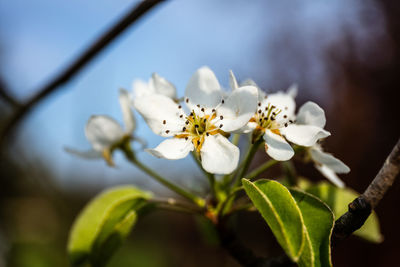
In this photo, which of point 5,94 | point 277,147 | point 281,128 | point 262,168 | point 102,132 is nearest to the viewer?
point 277,147

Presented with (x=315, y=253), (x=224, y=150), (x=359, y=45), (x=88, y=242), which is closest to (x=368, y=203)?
(x=315, y=253)

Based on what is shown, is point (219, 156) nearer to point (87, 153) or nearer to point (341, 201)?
point (341, 201)

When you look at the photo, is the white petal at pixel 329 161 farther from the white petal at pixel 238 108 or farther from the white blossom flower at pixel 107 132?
the white blossom flower at pixel 107 132

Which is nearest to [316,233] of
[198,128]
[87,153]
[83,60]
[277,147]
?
[277,147]

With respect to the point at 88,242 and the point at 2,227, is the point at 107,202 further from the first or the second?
the point at 2,227

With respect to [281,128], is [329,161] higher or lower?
lower

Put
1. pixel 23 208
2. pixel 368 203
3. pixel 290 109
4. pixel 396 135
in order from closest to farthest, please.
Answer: pixel 368 203, pixel 290 109, pixel 396 135, pixel 23 208

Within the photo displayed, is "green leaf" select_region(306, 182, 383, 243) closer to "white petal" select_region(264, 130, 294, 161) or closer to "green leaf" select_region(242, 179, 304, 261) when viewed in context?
"white petal" select_region(264, 130, 294, 161)
